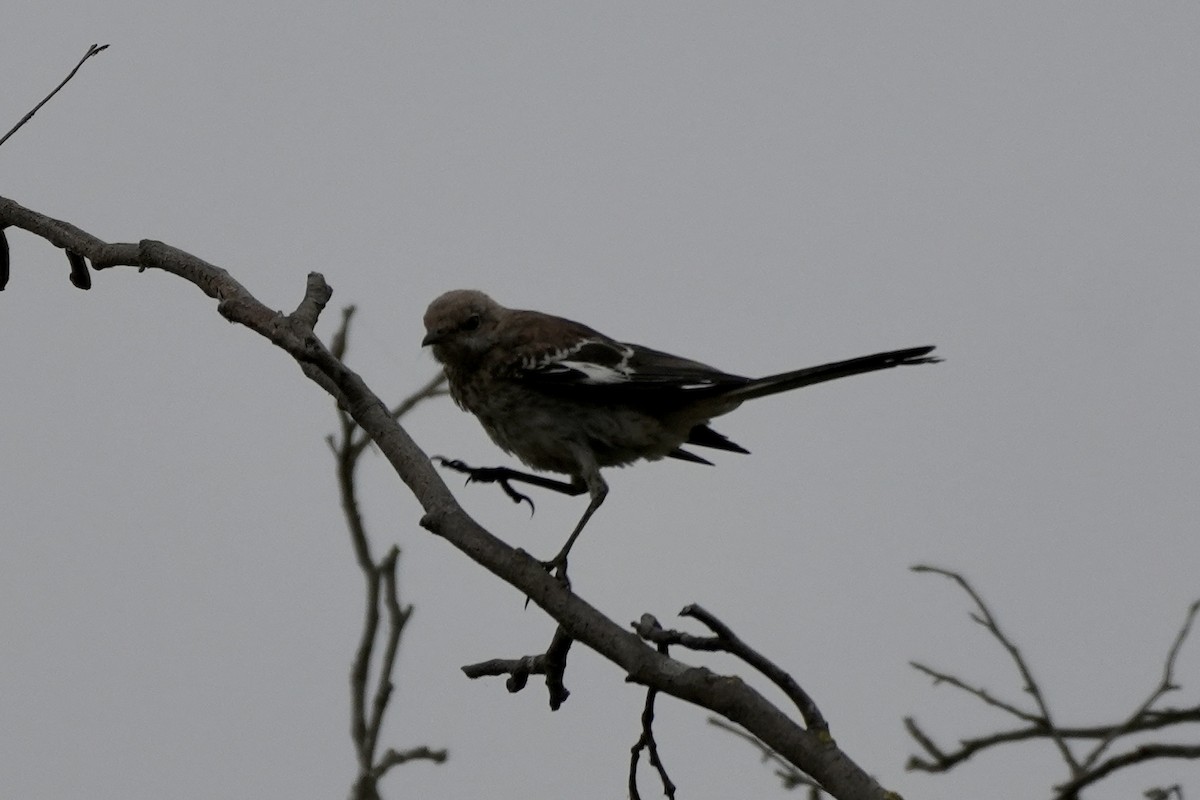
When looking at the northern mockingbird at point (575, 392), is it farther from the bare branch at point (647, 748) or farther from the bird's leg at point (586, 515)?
the bare branch at point (647, 748)

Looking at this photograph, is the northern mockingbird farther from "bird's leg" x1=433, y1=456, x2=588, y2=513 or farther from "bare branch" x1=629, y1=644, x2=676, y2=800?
"bare branch" x1=629, y1=644, x2=676, y2=800

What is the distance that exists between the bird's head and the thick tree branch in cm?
230

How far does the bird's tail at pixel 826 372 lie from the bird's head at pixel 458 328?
Result: 1256mm

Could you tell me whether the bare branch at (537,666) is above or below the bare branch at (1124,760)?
above

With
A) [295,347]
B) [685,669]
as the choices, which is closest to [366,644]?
[295,347]

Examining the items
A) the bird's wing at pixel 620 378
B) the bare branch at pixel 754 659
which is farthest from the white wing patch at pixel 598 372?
the bare branch at pixel 754 659

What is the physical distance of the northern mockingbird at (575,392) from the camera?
6.96m

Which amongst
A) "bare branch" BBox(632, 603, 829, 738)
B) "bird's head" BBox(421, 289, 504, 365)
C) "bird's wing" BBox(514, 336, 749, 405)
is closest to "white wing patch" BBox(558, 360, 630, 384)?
"bird's wing" BBox(514, 336, 749, 405)

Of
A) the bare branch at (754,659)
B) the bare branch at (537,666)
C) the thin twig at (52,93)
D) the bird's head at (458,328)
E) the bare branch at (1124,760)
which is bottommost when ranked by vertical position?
the bare branch at (1124,760)

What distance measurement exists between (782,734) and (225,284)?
2383mm

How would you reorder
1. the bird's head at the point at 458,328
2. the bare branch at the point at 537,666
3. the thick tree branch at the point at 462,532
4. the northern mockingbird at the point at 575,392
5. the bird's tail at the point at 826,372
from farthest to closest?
the bird's head at the point at 458,328 < the northern mockingbird at the point at 575,392 < the bird's tail at the point at 826,372 < the bare branch at the point at 537,666 < the thick tree branch at the point at 462,532

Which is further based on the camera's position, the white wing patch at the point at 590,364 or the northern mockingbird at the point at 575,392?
the white wing patch at the point at 590,364

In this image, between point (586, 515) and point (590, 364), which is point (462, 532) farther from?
point (590, 364)

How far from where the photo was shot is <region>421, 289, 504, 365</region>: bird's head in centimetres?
742
